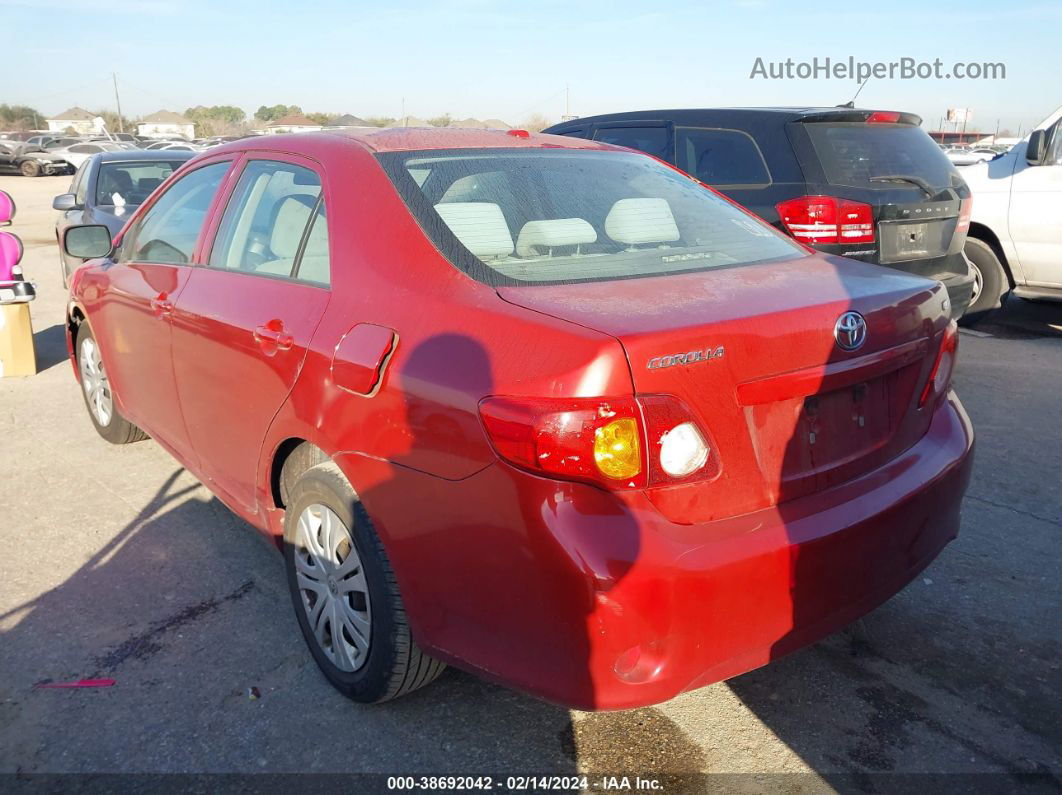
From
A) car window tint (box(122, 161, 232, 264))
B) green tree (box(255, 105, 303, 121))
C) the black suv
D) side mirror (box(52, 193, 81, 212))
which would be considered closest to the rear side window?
car window tint (box(122, 161, 232, 264))

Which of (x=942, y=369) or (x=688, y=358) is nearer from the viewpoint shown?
(x=688, y=358)

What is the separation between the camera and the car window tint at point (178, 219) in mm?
3736

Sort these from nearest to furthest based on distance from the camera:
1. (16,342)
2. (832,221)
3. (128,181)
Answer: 1. (832,221)
2. (16,342)
3. (128,181)

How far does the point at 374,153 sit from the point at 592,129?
15.2 feet

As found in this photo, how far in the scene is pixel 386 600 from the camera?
8.18 ft

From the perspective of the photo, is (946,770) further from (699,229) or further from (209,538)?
(209,538)

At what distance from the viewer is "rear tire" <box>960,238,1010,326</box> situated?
7.78 m

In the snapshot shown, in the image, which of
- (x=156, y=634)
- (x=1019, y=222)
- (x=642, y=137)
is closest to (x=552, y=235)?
(x=156, y=634)

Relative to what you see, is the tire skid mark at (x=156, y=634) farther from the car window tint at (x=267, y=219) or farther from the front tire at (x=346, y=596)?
the car window tint at (x=267, y=219)

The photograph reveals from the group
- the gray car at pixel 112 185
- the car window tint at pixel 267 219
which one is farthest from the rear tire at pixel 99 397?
the gray car at pixel 112 185

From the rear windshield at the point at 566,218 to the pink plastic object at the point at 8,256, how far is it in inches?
188

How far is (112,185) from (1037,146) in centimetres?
858

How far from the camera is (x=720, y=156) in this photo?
6191 mm

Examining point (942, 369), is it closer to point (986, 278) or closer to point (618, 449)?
point (618, 449)
